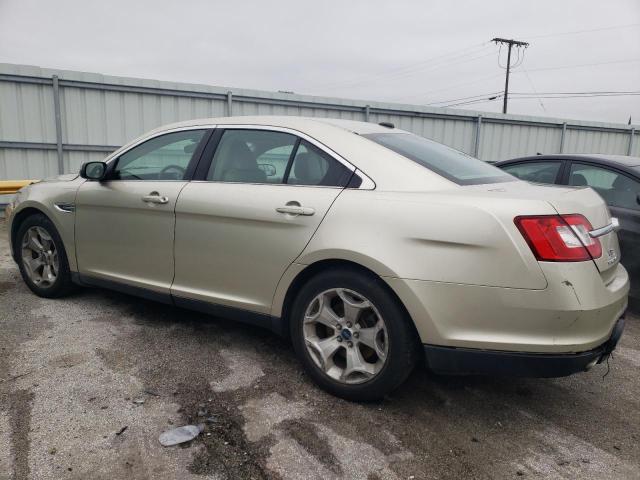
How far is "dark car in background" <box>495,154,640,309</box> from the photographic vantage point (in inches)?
175

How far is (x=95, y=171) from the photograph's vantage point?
3.96m

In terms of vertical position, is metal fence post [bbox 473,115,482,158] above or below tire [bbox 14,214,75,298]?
above

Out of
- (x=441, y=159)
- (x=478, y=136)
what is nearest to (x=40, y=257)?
(x=441, y=159)

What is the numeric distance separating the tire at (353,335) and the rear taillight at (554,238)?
695 millimetres

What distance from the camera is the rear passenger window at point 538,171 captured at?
5375mm

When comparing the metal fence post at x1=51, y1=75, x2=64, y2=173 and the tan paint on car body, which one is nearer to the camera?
the tan paint on car body

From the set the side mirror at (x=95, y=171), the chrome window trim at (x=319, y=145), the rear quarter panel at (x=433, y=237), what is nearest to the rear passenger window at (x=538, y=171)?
the chrome window trim at (x=319, y=145)

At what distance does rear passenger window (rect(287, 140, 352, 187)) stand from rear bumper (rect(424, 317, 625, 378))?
1.03 meters

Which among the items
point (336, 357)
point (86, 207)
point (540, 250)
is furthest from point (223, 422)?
point (86, 207)

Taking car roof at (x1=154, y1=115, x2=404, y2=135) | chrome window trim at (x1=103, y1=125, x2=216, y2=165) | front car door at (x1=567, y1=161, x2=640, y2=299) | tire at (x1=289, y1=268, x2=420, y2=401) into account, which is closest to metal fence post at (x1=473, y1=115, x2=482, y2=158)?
front car door at (x1=567, y1=161, x2=640, y2=299)

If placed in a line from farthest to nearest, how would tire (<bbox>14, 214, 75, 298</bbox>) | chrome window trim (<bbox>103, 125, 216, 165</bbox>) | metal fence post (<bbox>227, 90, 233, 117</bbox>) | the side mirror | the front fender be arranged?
1. metal fence post (<bbox>227, 90, 233, 117</bbox>)
2. tire (<bbox>14, 214, 75, 298</bbox>)
3. the front fender
4. the side mirror
5. chrome window trim (<bbox>103, 125, 216, 165</bbox>)

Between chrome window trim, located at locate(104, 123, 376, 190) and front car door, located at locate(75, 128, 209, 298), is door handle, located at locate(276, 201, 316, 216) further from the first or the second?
front car door, located at locate(75, 128, 209, 298)

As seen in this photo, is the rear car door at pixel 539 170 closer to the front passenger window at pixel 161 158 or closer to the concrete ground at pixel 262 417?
the concrete ground at pixel 262 417

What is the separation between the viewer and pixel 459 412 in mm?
2809
